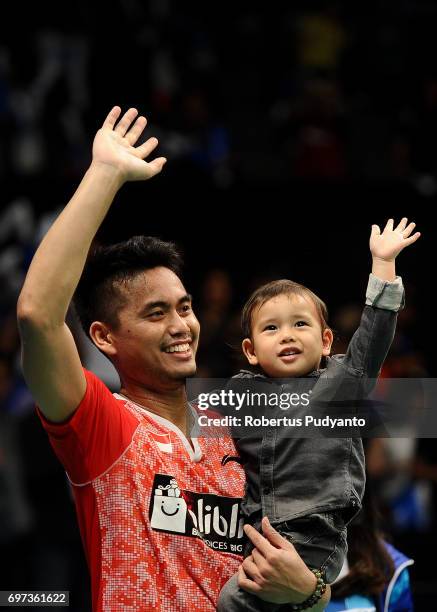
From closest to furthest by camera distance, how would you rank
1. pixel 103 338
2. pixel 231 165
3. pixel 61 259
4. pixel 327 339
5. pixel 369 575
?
pixel 61 259, pixel 327 339, pixel 103 338, pixel 369 575, pixel 231 165

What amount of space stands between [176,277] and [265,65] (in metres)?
7.36

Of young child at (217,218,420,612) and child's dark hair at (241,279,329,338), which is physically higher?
child's dark hair at (241,279,329,338)

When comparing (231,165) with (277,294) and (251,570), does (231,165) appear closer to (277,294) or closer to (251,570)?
(277,294)

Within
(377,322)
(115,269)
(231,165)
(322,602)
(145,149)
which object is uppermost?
(231,165)

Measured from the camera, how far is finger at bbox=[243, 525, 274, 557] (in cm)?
275

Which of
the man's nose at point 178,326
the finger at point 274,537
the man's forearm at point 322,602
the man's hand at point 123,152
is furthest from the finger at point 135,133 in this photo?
the man's forearm at point 322,602

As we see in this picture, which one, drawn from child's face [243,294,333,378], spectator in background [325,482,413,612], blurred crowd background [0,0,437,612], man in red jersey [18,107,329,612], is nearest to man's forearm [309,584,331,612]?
man in red jersey [18,107,329,612]

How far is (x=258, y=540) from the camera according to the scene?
110 inches

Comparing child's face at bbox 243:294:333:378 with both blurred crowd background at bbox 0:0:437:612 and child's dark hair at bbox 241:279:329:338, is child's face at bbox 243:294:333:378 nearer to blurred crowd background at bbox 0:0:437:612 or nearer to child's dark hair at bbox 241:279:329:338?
child's dark hair at bbox 241:279:329:338

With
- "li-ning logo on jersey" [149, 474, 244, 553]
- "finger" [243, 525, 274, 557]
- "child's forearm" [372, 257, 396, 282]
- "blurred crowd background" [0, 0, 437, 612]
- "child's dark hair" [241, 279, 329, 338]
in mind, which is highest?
"blurred crowd background" [0, 0, 437, 612]

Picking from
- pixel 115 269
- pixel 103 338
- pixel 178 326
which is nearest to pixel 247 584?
pixel 178 326

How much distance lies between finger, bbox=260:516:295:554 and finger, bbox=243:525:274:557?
1 cm

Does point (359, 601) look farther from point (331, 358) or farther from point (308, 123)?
point (308, 123)

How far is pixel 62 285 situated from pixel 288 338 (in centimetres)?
58
